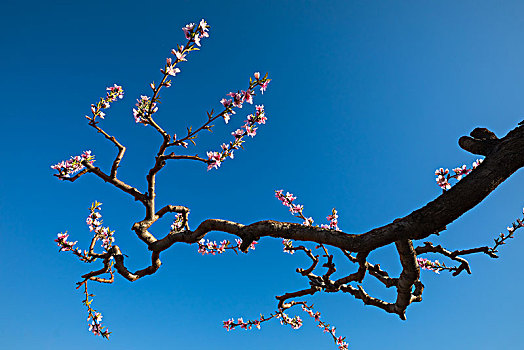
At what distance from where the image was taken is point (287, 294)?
4.03m

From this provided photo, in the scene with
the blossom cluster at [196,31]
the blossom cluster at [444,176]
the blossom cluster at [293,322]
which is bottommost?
the blossom cluster at [293,322]

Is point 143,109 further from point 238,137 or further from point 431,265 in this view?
point 431,265

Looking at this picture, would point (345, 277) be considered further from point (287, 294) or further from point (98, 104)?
point (98, 104)

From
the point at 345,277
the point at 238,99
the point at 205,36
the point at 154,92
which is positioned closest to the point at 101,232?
the point at 154,92

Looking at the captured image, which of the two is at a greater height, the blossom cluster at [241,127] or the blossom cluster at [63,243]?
the blossom cluster at [241,127]

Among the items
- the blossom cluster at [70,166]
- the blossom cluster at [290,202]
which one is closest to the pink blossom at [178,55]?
the blossom cluster at [70,166]

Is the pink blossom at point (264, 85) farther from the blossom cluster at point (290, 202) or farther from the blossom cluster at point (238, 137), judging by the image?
the blossom cluster at point (290, 202)

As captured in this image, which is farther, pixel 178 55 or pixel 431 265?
pixel 431 265

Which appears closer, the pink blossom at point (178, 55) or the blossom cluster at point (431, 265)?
the pink blossom at point (178, 55)

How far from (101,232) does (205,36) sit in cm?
379

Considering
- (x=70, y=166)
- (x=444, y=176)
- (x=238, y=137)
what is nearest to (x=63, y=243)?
(x=70, y=166)

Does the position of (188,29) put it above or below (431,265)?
above

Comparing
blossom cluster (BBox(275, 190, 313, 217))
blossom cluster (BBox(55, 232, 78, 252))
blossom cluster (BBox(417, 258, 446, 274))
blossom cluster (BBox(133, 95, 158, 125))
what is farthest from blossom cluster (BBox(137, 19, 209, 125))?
blossom cluster (BBox(417, 258, 446, 274))

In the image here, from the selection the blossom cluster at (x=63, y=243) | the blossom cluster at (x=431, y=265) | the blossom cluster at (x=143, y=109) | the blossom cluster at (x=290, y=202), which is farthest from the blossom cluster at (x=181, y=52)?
the blossom cluster at (x=431, y=265)
